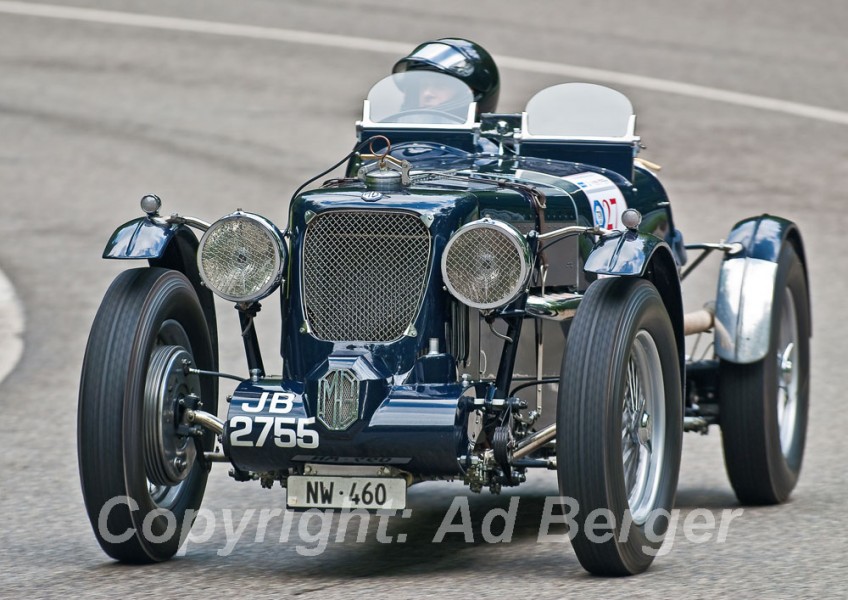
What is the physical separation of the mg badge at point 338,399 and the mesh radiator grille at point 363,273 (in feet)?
0.92

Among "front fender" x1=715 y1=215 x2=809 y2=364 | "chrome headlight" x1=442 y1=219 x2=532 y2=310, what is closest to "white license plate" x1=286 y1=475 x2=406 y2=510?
"chrome headlight" x1=442 y1=219 x2=532 y2=310

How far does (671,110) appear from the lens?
18594mm

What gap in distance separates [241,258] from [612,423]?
1.44 meters

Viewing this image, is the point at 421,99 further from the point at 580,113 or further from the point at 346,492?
the point at 346,492

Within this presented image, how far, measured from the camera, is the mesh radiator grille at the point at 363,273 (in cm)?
595

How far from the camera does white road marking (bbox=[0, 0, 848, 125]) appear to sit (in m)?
19.0

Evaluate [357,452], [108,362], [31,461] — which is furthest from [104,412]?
[31,461]

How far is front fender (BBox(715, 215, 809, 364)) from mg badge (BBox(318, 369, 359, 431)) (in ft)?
6.94

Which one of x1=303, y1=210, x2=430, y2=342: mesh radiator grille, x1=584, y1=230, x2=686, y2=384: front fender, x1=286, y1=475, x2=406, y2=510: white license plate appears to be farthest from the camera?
x1=303, y1=210, x2=430, y2=342: mesh radiator grille

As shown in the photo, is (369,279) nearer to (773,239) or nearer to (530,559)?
(530,559)

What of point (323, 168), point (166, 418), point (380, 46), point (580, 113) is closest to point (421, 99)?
point (580, 113)

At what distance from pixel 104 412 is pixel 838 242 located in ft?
31.5

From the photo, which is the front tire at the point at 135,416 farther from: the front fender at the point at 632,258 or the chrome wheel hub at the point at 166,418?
the front fender at the point at 632,258

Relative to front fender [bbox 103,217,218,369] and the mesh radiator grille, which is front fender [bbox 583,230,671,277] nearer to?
the mesh radiator grille
